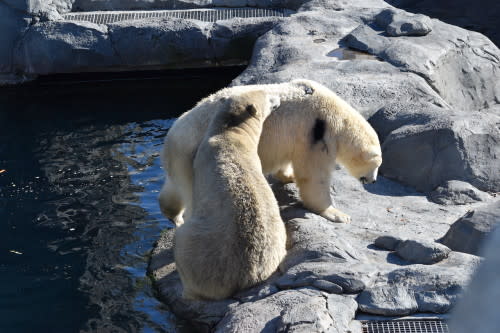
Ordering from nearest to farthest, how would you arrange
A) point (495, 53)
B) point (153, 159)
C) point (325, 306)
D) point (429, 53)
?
1. point (325, 306)
2. point (153, 159)
3. point (429, 53)
4. point (495, 53)

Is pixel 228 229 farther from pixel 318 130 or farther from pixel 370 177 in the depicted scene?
pixel 370 177

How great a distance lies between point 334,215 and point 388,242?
0.85 meters

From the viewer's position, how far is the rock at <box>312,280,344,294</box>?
4777 millimetres

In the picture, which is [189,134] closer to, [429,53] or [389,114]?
[389,114]

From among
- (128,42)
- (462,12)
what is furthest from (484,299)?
(462,12)

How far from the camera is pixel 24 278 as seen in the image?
6.54 m

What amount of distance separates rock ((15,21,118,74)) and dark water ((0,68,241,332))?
494 millimetres

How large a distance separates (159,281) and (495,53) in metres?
7.62

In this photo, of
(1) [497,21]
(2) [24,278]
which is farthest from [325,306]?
(1) [497,21]

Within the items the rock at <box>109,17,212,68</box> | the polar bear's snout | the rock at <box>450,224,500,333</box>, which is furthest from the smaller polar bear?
the rock at <box>109,17,212,68</box>

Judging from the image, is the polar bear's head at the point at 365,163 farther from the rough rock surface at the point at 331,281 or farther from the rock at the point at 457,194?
the rock at the point at 457,194

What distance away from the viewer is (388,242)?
570 cm

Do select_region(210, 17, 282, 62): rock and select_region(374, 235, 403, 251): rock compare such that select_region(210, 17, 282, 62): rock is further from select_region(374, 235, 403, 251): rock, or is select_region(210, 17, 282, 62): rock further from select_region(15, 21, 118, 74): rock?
select_region(374, 235, 403, 251): rock

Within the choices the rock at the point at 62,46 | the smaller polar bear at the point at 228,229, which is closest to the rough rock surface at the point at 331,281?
the smaller polar bear at the point at 228,229
